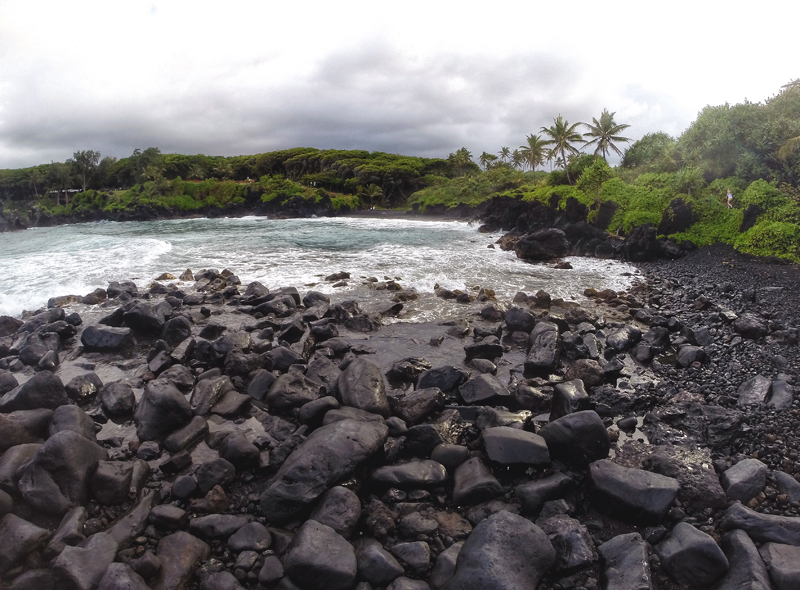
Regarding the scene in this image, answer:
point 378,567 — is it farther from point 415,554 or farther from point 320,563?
point 320,563

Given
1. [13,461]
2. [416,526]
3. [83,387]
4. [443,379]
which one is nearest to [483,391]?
[443,379]

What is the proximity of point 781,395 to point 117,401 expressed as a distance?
11.0 m

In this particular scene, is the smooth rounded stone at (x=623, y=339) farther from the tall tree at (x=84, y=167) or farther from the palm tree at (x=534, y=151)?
the tall tree at (x=84, y=167)

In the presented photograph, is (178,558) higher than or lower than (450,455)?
lower

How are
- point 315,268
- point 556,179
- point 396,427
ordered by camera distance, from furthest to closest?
point 556,179 < point 315,268 < point 396,427

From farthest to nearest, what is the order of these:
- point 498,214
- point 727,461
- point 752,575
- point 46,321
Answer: point 498,214 < point 46,321 < point 727,461 < point 752,575

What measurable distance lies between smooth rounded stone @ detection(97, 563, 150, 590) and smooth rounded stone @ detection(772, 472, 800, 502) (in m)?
2.20

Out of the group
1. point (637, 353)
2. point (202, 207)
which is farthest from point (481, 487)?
point (202, 207)

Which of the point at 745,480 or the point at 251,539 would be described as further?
the point at 745,480

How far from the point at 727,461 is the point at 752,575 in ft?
7.21

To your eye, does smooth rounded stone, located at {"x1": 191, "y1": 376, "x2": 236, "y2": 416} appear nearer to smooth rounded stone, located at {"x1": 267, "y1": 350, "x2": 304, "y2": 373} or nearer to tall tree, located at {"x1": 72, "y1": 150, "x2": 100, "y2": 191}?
smooth rounded stone, located at {"x1": 267, "y1": 350, "x2": 304, "y2": 373}

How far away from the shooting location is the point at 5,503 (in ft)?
15.4

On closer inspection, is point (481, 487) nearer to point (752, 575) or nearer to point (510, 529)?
point (510, 529)

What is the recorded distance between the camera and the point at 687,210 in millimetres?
24406
